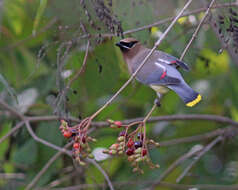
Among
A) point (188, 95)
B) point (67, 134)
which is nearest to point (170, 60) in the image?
point (188, 95)

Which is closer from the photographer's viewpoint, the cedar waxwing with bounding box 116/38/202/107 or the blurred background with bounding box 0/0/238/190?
the cedar waxwing with bounding box 116/38/202/107

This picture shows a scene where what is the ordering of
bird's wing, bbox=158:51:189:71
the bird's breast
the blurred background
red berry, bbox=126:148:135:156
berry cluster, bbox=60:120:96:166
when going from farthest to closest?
the blurred background, the bird's breast, bird's wing, bbox=158:51:189:71, red berry, bbox=126:148:135:156, berry cluster, bbox=60:120:96:166

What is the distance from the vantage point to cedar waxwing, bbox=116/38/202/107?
2.38 metres

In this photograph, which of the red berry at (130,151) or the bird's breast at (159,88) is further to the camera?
the bird's breast at (159,88)

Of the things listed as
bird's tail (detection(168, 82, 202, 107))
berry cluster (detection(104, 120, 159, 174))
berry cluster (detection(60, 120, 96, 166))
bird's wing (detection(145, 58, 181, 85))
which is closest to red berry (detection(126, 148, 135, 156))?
berry cluster (detection(104, 120, 159, 174))

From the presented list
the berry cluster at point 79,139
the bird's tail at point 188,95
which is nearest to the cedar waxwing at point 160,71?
the bird's tail at point 188,95

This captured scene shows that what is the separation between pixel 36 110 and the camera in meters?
3.85

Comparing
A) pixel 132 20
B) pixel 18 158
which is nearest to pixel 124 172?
pixel 18 158

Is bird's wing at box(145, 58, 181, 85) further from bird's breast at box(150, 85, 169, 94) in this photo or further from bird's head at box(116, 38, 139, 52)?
bird's head at box(116, 38, 139, 52)

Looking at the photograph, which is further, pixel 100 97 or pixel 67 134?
pixel 100 97

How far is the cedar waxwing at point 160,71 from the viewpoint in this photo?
93.5 inches

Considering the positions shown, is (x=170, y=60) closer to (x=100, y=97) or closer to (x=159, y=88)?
(x=159, y=88)

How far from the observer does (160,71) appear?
263 cm

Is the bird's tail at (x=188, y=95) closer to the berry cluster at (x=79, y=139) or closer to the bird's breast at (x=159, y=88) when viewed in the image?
the bird's breast at (x=159, y=88)
